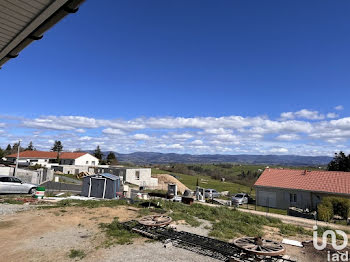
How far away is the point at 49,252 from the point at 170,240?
5.58m

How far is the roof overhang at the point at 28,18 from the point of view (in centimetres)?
301

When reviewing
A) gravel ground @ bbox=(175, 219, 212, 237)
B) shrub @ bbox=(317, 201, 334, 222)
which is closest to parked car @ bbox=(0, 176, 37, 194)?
gravel ground @ bbox=(175, 219, 212, 237)

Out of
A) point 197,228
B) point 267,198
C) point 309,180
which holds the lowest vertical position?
point 267,198

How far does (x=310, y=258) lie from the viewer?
11148 millimetres

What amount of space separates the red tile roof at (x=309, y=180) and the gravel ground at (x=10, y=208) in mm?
29785

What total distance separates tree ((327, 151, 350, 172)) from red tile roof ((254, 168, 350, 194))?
2722 cm

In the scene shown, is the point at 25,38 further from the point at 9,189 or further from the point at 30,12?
the point at 9,189

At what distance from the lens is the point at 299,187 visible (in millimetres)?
33094

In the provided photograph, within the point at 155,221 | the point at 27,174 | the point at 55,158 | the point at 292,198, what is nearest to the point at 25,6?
the point at 155,221

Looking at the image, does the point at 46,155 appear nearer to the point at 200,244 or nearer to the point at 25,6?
the point at 200,244

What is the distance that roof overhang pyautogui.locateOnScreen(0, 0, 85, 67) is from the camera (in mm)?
3014

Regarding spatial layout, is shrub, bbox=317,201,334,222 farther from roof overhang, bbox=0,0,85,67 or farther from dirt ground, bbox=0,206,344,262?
roof overhang, bbox=0,0,85,67

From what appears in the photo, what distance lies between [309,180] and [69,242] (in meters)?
32.3

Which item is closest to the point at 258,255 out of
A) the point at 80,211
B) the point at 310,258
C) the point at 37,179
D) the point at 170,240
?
the point at 310,258
